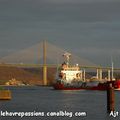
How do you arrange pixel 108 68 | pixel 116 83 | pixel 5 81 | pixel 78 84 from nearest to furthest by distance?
pixel 116 83
pixel 78 84
pixel 108 68
pixel 5 81

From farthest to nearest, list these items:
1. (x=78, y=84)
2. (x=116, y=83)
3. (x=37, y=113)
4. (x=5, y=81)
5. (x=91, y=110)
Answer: (x=5, y=81)
(x=78, y=84)
(x=116, y=83)
(x=91, y=110)
(x=37, y=113)

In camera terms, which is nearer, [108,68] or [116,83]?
[116,83]

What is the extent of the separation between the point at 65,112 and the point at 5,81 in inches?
5773

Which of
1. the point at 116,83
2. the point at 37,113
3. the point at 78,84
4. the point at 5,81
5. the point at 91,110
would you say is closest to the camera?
the point at 37,113

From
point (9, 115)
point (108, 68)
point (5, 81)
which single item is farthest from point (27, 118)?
point (5, 81)

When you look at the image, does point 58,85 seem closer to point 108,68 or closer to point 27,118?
point 108,68

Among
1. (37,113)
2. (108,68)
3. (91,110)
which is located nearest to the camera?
(37,113)

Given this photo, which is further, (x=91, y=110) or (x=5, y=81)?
(x=5, y=81)

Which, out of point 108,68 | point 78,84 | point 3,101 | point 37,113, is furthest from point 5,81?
point 37,113

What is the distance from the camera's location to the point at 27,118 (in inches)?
1548

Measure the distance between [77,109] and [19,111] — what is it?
502 cm

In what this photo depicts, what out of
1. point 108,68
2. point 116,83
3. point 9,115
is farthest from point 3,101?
point 108,68

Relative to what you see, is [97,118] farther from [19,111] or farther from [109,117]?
[19,111]

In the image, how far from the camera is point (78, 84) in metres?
102
